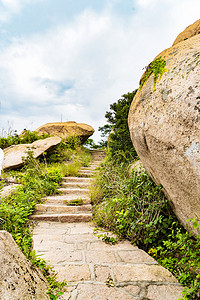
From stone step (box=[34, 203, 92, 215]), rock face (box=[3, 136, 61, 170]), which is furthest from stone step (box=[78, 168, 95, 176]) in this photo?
stone step (box=[34, 203, 92, 215])

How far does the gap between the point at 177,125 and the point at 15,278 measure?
1.78 m

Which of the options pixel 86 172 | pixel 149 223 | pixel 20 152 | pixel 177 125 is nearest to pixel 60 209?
pixel 149 223

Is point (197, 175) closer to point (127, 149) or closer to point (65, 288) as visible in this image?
point (65, 288)

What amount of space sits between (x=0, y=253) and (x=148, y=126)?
70.7 inches

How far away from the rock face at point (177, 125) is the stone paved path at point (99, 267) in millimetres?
727

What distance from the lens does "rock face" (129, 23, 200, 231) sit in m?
1.60

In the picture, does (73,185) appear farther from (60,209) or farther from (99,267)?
(99,267)

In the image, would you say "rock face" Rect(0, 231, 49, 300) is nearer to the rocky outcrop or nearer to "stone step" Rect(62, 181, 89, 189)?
the rocky outcrop

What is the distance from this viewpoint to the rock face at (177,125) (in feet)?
5.25

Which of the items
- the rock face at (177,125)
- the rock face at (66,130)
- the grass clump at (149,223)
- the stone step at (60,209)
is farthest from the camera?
the rock face at (66,130)

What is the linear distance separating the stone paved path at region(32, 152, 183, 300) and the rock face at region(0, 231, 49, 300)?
1.07ft

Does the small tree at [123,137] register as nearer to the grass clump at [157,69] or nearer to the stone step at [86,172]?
the stone step at [86,172]

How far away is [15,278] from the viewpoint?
122 cm

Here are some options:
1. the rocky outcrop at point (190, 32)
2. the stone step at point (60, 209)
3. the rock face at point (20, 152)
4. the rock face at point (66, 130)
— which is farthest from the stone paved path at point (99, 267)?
the rock face at point (66, 130)
